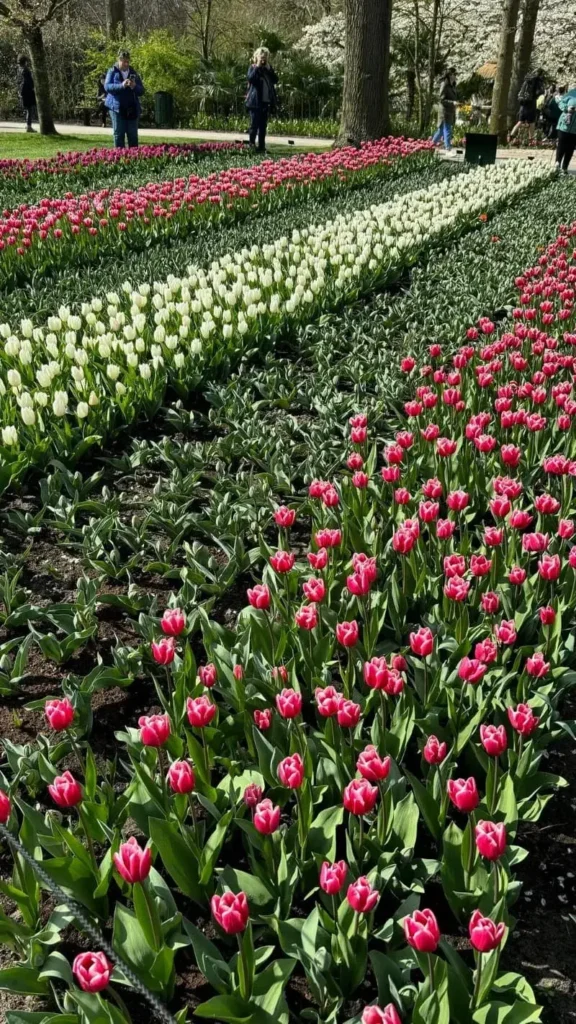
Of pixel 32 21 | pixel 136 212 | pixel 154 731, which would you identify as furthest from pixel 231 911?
pixel 32 21

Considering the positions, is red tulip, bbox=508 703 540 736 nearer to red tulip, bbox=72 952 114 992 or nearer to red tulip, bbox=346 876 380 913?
red tulip, bbox=346 876 380 913

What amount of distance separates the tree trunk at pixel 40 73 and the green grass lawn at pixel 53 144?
0.36m

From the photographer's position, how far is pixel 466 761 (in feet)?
7.80

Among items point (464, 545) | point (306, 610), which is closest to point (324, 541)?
point (306, 610)

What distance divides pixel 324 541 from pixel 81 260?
253 inches

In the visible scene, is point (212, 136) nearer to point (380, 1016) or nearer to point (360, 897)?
point (360, 897)

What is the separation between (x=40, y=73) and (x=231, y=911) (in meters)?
22.2

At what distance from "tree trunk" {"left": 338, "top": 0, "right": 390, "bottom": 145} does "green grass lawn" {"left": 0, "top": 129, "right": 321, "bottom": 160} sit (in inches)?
69.3

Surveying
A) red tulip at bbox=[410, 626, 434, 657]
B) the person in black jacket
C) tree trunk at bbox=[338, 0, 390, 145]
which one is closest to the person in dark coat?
tree trunk at bbox=[338, 0, 390, 145]

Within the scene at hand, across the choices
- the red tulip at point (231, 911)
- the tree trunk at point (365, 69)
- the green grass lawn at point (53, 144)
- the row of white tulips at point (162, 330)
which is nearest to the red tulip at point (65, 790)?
the red tulip at point (231, 911)

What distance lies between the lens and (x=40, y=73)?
65.0ft

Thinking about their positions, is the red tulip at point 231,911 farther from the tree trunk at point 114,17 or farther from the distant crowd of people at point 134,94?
the tree trunk at point 114,17

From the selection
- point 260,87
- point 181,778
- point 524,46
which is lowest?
point 181,778

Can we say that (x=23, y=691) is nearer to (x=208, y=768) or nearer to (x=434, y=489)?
(x=208, y=768)
